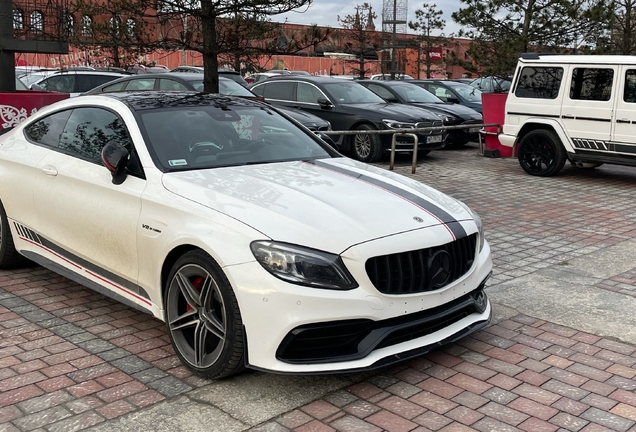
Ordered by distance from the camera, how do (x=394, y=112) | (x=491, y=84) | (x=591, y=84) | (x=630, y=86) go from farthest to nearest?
(x=491, y=84) → (x=394, y=112) → (x=591, y=84) → (x=630, y=86)

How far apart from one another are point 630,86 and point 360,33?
28880 millimetres

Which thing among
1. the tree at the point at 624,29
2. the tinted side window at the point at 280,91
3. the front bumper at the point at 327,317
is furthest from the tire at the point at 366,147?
the tree at the point at 624,29

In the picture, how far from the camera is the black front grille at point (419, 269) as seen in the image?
3.85 meters

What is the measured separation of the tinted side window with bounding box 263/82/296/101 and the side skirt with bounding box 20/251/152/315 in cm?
936

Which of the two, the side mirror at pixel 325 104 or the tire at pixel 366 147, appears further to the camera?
the side mirror at pixel 325 104

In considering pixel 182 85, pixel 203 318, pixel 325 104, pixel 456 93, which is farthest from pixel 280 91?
pixel 203 318

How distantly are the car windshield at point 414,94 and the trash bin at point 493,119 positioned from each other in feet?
6.47

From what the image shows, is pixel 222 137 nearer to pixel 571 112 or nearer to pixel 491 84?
pixel 571 112

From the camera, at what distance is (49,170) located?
5.30 m

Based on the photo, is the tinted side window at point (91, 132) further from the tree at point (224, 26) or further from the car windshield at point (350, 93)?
the car windshield at point (350, 93)

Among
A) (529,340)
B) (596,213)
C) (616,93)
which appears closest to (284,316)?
(529,340)

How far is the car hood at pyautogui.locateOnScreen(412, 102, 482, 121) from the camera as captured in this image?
Result: 51.1 ft

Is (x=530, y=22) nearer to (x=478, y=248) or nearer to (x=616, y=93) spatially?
(x=616, y=93)

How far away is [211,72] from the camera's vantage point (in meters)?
9.23
